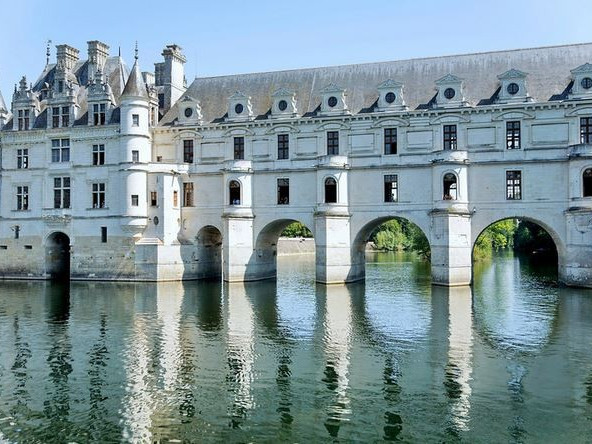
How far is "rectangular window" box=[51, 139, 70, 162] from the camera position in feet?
146

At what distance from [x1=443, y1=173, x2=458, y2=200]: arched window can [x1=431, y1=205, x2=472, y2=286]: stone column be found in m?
0.96

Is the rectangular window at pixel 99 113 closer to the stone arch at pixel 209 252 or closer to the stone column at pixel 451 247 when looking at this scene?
the stone arch at pixel 209 252

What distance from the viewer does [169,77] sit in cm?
4666

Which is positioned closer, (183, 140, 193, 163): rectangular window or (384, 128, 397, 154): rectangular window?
(384, 128, 397, 154): rectangular window

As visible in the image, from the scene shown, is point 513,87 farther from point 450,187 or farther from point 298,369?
Answer: point 298,369

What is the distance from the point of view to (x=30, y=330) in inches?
953

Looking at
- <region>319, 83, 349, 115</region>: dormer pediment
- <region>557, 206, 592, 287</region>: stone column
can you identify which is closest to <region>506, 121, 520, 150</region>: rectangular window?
<region>557, 206, 592, 287</region>: stone column

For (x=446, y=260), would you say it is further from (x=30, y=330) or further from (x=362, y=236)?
(x=30, y=330)

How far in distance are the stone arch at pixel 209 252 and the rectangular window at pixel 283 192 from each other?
5.69m

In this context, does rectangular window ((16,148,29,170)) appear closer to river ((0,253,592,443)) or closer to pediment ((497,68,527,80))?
river ((0,253,592,443))

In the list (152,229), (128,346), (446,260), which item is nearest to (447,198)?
(446,260)

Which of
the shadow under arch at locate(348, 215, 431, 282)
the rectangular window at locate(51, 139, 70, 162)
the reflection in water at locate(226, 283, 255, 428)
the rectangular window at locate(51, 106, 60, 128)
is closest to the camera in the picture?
the reflection in water at locate(226, 283, 255, 428)

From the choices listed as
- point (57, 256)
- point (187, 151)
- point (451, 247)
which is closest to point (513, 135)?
point (451, 247)

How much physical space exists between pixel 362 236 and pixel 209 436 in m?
29.2
